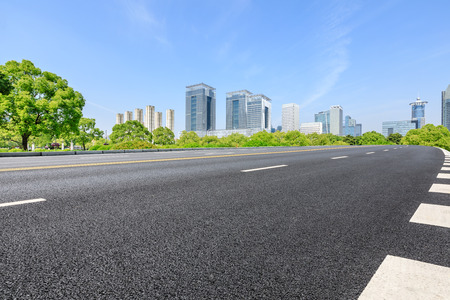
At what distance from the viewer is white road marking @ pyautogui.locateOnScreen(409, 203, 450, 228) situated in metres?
2.40

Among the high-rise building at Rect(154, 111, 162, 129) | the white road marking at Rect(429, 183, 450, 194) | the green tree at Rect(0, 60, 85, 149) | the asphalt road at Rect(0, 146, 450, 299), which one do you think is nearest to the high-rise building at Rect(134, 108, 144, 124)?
the high-rise building at Rect(154, 111, 162, 129)

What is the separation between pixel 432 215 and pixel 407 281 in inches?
70.7

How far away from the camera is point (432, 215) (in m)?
2.62

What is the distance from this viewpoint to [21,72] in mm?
28719

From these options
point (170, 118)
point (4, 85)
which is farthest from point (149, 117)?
point (4, 85)

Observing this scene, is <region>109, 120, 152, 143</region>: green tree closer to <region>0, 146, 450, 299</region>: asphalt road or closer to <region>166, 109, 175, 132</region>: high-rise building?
<region>0, 146, 450, 299</region>: asphalt road

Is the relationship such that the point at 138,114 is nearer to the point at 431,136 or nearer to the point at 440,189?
the point at 431,136

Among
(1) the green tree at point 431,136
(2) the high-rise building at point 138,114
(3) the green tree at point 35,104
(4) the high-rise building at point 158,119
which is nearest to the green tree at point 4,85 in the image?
(3) the green tree at point 35,104

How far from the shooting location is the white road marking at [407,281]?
4.07 ft

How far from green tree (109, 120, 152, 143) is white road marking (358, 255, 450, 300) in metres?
56.8

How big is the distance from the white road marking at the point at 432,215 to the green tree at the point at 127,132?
184ft

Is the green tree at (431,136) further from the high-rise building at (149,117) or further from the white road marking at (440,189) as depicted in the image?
the high-rise building at (149,117)

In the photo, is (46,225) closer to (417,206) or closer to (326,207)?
(326,207)

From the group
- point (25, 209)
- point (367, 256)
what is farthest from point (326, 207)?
point (25, 209)
